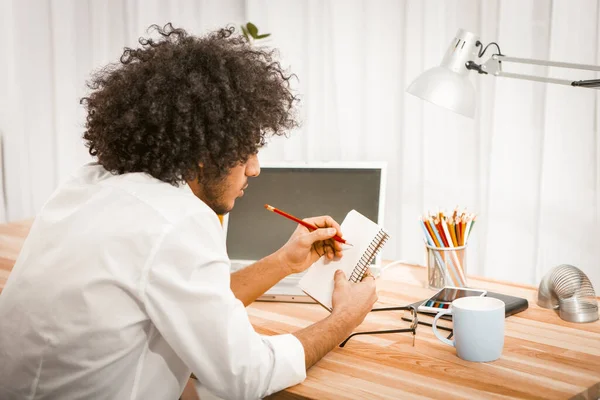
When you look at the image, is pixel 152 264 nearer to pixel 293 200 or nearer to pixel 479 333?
pixel 479 333

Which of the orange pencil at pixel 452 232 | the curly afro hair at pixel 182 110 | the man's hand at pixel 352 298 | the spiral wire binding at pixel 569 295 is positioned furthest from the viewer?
the orange pencil at pixel 452 232

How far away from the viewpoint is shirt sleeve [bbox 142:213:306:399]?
3.07ft

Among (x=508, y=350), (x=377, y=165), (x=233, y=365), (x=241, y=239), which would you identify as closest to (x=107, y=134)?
(x=233, y=365)

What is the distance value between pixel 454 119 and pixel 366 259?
88cm

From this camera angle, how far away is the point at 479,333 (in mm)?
1111

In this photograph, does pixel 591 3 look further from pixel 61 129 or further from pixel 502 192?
pixel 61 129

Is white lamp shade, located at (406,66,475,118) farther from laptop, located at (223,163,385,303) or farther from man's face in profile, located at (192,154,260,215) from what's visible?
man's face in profile, located at (192,154,260,215)

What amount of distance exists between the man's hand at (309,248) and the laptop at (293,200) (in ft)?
0.53

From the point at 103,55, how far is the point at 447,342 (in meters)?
2.46

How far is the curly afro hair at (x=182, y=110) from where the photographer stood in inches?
42.7

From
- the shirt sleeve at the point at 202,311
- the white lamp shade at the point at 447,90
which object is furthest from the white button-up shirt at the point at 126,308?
the white lamp shade at the point at 447,90

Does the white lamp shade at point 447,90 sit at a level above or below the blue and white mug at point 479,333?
above

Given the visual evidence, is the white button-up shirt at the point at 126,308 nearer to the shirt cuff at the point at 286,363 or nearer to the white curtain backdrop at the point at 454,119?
the shirt cuff at the point at 286,363

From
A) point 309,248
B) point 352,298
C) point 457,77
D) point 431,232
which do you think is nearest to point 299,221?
point 309,248
